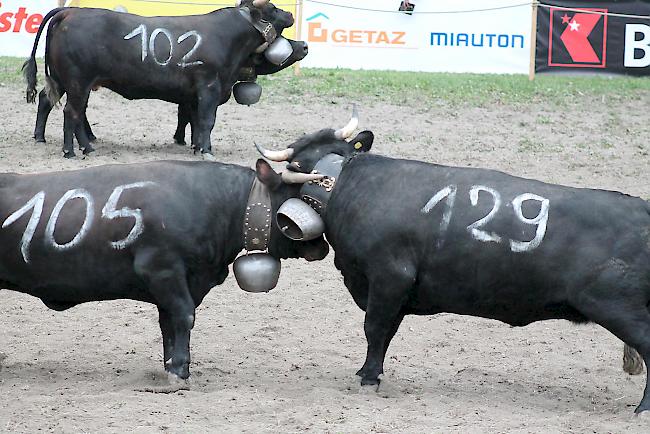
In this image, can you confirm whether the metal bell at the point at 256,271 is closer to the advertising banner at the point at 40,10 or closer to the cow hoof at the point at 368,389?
the cow hoof at the point at 368,389

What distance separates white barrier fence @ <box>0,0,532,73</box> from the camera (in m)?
18.0

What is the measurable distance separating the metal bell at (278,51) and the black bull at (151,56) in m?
0.16

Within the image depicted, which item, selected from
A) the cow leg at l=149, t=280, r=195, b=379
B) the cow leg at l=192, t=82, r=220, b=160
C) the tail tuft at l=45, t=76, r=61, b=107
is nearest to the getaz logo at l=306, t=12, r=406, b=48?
the cow leg at l=192, t=82, r=220, b=160

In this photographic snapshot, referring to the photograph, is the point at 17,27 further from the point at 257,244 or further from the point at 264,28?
the point at 257,244

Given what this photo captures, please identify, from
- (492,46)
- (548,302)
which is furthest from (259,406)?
(492,46)

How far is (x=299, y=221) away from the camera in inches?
275

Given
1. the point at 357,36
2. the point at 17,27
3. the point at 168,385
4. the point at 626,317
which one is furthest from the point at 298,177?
the point at 17,27

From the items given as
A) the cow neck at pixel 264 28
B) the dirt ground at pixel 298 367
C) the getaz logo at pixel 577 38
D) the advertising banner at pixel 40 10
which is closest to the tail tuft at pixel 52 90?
the dirt ground at pixel 298 367

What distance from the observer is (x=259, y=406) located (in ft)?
21.5

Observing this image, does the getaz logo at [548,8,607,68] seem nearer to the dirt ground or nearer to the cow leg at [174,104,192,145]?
the dirt ground

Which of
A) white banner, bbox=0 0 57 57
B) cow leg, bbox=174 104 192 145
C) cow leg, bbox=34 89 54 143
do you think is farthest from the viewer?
→ white banner, bbox=0 0 57 57

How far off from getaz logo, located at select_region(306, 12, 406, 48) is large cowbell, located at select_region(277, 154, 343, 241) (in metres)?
11.0

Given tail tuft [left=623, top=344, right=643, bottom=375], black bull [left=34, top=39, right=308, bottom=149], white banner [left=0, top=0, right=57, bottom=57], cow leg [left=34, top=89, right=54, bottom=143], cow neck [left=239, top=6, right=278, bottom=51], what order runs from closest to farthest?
tail tuft [left=623, top=344, right=643, bottom=375]
cow neck [left=239, top=6, right=278, bottom=51]
black bull [left=34, top=39, right=308, bottom=149]
cow leg [left=34, top=89, right=54, bottom=143]
white banner [left=0, top=0, right=57, bottom=57]

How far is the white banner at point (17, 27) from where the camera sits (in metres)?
17.9
